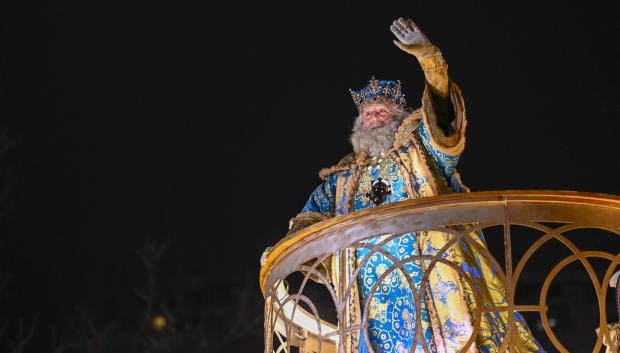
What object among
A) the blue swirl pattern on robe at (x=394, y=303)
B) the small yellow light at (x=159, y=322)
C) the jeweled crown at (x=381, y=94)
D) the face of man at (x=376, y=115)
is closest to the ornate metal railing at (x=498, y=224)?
the blue swirl pattern on robe at (x=394, y=303)

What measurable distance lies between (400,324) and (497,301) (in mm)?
603

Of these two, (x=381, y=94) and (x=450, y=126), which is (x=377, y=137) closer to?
(x=381, y=94)

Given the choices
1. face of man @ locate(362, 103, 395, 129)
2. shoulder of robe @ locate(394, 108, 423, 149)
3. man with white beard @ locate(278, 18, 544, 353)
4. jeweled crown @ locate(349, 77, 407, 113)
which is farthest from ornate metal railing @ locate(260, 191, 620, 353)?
jeweled crown @ locate(349, 77, 407, 113)

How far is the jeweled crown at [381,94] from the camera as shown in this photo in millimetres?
7512

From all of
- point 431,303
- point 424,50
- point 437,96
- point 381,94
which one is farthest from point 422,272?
point 381,94

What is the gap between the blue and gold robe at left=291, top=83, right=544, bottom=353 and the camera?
6238mm

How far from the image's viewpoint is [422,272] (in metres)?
6.51

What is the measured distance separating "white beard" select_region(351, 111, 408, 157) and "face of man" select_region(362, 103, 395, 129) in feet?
0.10

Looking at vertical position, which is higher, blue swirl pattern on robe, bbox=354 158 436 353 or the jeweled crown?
the jeweled crown

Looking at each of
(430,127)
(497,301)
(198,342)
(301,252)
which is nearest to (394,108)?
(430,127)

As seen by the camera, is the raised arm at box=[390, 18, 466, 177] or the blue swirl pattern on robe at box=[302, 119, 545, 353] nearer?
the raised arm at box=[390, 18, 466, 177]

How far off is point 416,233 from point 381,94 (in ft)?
4.43

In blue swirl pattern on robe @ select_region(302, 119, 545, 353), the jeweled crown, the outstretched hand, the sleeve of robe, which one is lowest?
blue swirl pattern on robe @ select_region(302, 119, 545, 353)

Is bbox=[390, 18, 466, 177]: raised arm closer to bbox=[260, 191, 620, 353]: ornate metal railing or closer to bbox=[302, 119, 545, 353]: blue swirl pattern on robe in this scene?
bbox=[302, 119, 545, 353]: blue swirl pattern on robe
